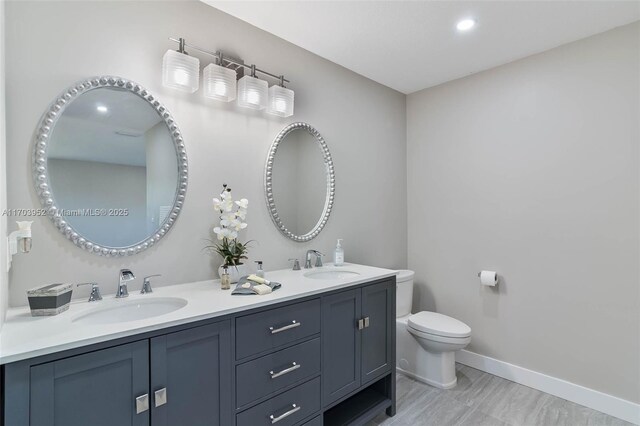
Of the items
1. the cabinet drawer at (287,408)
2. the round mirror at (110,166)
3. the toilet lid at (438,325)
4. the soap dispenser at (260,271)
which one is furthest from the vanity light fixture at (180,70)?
the toilet lid at (438,325)

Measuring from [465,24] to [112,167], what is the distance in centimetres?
224

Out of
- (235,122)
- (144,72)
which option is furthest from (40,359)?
(235,122)

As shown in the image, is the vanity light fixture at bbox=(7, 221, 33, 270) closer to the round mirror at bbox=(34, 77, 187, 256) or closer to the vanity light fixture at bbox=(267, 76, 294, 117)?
the round mirror at bbox=(34, 77, 187, 256)

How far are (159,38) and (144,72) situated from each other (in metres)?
0.22

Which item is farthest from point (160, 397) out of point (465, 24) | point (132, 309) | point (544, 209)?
point (544, 209)

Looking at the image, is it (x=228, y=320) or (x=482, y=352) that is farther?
(x=482, y=352)

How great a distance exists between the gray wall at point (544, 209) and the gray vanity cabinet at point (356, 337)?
1094mm

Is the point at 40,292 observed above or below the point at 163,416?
above

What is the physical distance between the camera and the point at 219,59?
1888mm

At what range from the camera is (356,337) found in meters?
1.90

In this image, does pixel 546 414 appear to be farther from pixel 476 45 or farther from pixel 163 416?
pixel 476 45

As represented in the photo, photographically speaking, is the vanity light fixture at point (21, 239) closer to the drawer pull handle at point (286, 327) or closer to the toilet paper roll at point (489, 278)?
the drawer pull handle at point (286, 327)

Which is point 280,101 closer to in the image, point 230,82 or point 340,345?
point 230,82

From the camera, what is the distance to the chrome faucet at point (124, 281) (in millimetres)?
1463
